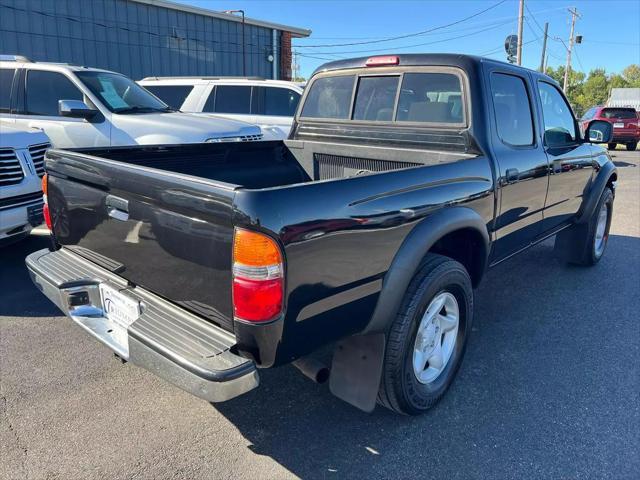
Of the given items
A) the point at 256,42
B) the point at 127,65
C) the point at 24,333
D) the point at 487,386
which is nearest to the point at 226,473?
the point at 487,386

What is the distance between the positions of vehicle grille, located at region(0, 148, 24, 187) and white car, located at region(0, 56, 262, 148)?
1.67m

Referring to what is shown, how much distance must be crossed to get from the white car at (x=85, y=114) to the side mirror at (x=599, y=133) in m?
4.34

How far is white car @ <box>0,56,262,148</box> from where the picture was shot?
643 centimetres

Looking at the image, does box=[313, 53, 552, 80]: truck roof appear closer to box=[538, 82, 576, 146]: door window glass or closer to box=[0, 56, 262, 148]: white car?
box=[538, 82, 576, 146]: door window glass

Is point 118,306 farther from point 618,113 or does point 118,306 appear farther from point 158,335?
point 618,113

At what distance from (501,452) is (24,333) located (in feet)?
10.9

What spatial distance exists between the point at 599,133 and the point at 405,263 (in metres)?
3.41

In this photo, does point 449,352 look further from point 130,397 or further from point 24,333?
point 24,333

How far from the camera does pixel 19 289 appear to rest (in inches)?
174

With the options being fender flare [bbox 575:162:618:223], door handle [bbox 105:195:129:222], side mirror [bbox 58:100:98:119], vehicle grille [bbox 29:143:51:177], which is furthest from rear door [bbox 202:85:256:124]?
door handle [bbox 105:195:129:222]

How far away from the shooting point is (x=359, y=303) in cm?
225

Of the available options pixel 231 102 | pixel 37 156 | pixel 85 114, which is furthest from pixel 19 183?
pixel 231 102

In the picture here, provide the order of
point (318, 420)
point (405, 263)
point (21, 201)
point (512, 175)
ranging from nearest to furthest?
point (405, 263) → point (318, 420) → point (512, 175) → point (21, 201)

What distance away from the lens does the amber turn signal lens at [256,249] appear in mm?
1857
